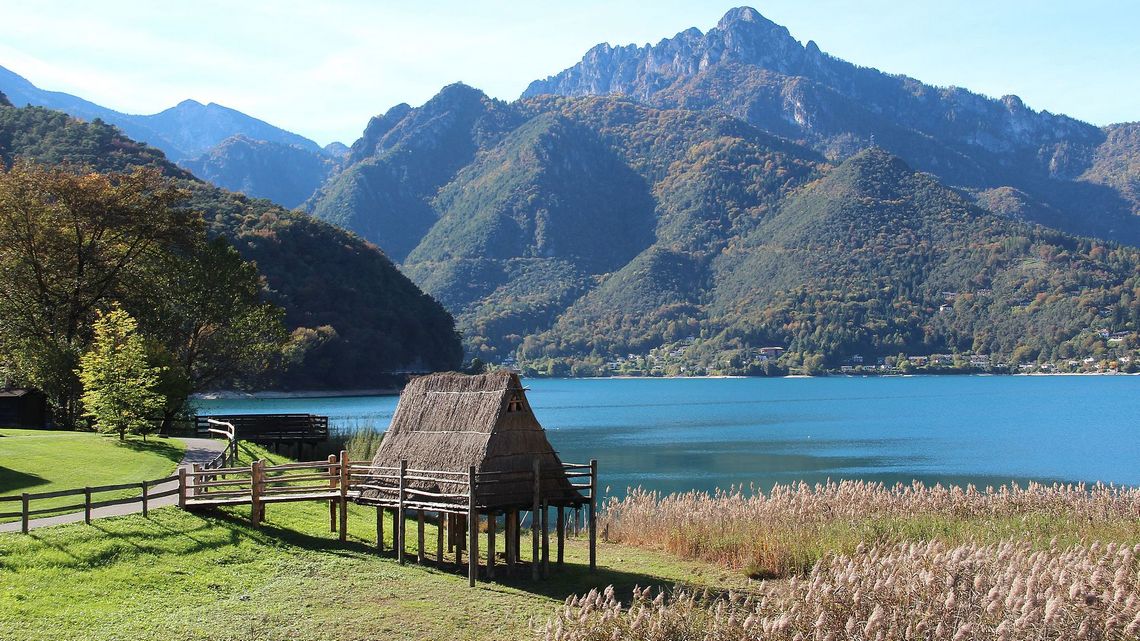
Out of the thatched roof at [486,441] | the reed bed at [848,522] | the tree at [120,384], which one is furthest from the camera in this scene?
the tree at [120,384]

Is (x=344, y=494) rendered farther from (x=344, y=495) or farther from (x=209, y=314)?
(x=209, y=314)

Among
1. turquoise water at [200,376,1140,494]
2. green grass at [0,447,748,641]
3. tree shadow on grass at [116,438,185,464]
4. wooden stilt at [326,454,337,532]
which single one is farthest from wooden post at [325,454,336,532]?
turquoise water at [200,376,1140,494]

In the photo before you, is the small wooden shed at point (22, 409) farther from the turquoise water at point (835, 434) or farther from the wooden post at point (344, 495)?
the wooden post at point (344, 495)

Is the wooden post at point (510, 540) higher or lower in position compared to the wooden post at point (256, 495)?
lower

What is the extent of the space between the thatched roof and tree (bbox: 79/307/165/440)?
15.1m

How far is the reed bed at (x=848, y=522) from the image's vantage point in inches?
798

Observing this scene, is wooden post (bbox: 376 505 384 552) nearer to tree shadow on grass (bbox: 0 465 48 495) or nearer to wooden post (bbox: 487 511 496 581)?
wooden post (bbox: 487 511 496 581)

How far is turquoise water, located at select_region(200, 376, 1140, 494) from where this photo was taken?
48.1 m

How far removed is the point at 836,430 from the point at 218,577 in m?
63.4

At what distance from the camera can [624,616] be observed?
13.6m

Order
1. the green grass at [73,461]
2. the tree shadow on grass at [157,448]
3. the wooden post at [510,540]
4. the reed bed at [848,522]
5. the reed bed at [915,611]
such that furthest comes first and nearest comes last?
the tree shadow on grass at [157,448] < the green grass at [73,461] < the wooden post at [510,540] < the reed bed at [848,522] < the reed bed at [915,611]

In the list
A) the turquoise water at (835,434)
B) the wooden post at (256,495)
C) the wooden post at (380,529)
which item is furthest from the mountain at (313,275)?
the wooden post at (380,529)

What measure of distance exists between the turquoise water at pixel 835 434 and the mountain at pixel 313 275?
705 centimetres

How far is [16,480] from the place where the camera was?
23.5 meters
